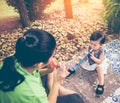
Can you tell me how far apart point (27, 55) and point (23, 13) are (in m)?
2.91

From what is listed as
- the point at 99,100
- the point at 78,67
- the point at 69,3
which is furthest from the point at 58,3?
the point at 99,100

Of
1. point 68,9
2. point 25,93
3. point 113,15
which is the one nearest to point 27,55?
point 25,93

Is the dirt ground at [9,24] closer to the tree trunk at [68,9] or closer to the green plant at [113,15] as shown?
the tree trunk at [68,9]

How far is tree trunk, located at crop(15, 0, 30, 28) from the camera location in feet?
15.4

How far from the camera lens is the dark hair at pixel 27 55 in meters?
1.98

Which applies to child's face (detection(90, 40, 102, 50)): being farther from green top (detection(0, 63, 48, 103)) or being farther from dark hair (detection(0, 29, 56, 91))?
green top (detection(0, 63, 48, 103))

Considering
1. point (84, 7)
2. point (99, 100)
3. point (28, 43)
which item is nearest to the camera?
point (28, 43)

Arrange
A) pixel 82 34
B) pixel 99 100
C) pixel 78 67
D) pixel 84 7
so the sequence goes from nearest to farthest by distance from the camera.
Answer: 1. pixel 99 100
2. pixel 78 67
3. pixel 82 34
4. pixel 84 7

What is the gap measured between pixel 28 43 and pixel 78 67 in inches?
75.9

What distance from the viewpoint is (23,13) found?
15.7 ft

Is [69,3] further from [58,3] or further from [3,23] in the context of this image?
[3,23]

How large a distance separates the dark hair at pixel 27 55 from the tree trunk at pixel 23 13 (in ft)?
8.87

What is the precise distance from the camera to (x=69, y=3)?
501 cm

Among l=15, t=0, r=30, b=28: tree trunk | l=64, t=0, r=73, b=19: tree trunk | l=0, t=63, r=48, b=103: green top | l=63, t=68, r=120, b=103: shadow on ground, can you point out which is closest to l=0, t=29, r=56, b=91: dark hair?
l=0, t=63, r=48, b=103: green top
